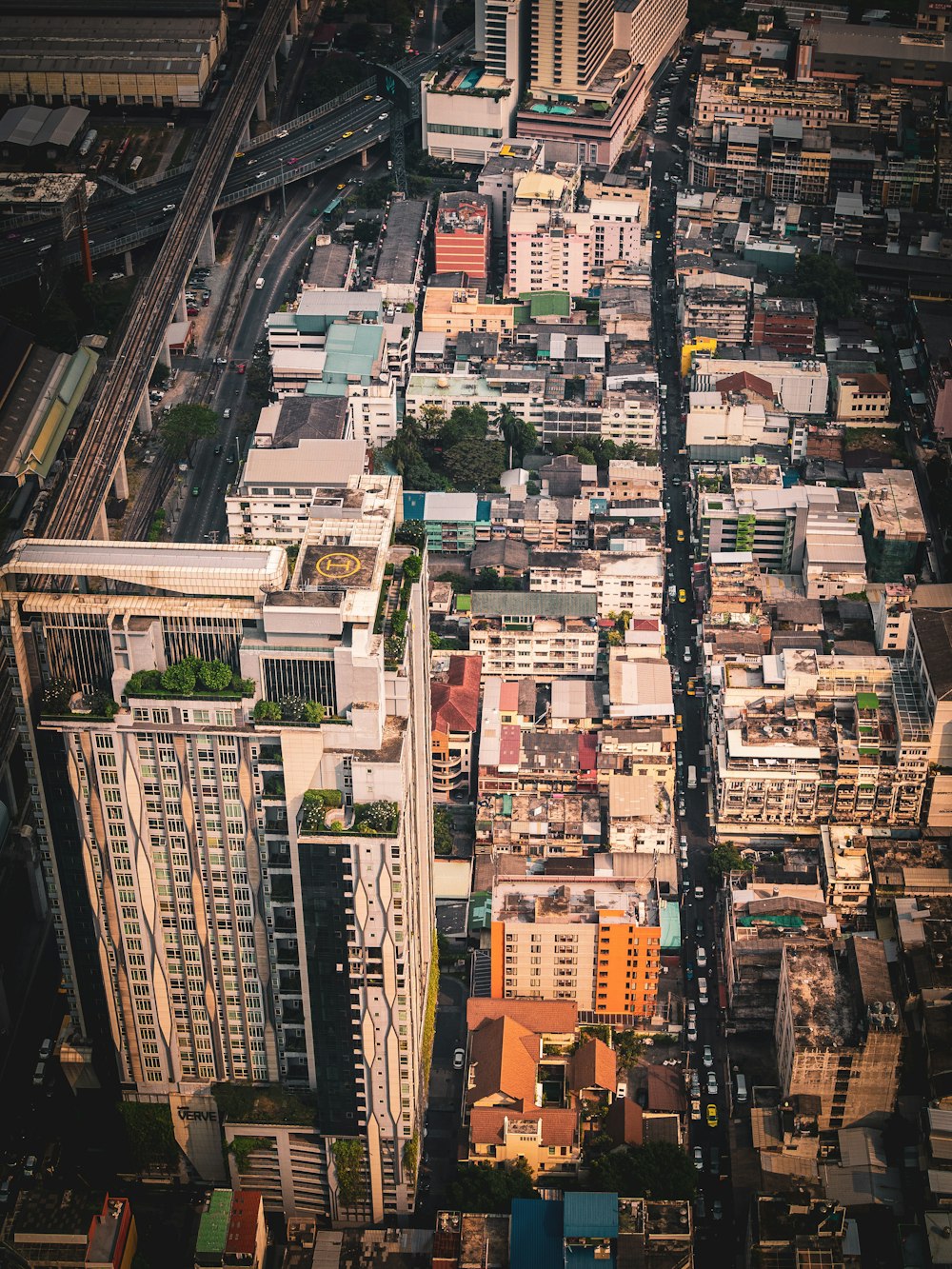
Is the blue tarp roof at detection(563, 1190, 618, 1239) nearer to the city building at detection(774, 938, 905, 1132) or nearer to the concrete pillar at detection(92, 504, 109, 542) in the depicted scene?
the city building at detection(774, 938, 905, 1132)

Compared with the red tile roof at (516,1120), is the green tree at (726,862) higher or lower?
higher

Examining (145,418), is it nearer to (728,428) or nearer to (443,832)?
(728,428)

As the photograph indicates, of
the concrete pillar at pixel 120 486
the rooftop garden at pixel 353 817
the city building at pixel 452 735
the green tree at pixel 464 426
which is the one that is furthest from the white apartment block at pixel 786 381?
the rooftop garden at pixel 353 817

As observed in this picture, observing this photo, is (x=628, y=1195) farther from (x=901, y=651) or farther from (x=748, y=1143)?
(x=901, y=651)

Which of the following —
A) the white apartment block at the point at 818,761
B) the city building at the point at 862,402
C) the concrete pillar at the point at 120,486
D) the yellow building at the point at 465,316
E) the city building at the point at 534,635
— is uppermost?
the yellow building at the point at 465,316

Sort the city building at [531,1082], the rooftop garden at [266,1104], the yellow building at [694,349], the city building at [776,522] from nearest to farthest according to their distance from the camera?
the rooftop garden at [266,1104] < the city building at [531,1082] < the city building at [776,522] < the yellow building at [694,349]

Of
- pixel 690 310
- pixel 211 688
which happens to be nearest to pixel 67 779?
pixel 211 688

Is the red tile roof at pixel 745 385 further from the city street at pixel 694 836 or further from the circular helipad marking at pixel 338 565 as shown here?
the circular helipad marking at pixel 338 565
